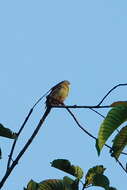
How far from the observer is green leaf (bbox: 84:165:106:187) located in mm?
3168

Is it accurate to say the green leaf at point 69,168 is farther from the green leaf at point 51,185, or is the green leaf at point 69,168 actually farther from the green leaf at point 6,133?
the green leaf at point 6,133

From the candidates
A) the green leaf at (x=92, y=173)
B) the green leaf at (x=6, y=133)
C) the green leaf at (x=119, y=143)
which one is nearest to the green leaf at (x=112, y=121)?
the green leaf at (x=119, y=143)

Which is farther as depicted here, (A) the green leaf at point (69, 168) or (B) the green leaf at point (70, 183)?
(A) the green leaf at point (69, 168)

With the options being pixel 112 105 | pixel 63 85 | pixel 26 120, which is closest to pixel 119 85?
pixel 112 105

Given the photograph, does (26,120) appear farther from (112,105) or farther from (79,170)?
(79,170)

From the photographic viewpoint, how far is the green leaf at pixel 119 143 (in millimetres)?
2545

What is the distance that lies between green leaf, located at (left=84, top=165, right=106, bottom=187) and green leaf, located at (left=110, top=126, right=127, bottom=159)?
64cm

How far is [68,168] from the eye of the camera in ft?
10.9

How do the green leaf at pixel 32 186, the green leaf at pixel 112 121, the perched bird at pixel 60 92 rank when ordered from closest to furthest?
the green leaf at pixel 112 121
the green leaf at pixel 32 186
the perched bird at pixel 60 92

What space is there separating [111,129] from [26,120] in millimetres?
457

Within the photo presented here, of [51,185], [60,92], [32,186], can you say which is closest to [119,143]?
[51,185]

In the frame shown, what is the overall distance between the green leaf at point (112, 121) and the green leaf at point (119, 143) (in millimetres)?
75

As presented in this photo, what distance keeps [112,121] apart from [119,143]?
5.4 inches

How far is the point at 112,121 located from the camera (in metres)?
2.54
